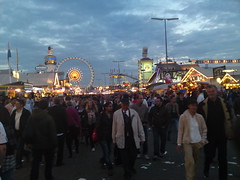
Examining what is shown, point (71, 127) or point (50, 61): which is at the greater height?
point (50, 61)

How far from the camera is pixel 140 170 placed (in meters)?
5.98

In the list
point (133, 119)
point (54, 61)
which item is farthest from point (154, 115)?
point (54, 61)

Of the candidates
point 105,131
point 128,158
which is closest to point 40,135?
point 105,131

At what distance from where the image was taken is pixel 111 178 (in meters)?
5.49

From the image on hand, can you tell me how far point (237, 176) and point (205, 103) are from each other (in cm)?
170

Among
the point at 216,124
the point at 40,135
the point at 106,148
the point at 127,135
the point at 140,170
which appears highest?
the point at 216,124

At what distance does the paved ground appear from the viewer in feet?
18.0

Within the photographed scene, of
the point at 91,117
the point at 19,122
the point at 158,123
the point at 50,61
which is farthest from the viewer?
the point at 50,61

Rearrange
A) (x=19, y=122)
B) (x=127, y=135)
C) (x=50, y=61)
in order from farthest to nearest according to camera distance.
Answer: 1. (x=50, y=61)
2. (x=19, y=122)
3. (x=127, y=135)

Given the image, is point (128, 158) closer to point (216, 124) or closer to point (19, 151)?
point (216, 124)

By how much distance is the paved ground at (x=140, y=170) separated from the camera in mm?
5477

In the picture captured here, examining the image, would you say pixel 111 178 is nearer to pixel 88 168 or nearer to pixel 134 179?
pixel 134 179

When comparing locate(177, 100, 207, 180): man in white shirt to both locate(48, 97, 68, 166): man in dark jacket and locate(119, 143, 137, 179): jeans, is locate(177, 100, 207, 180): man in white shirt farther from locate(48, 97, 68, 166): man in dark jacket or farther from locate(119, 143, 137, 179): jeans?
locate(48, 97, 68, 166): man in dark jacket

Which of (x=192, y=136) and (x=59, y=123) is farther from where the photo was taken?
(x=59, y=123)
